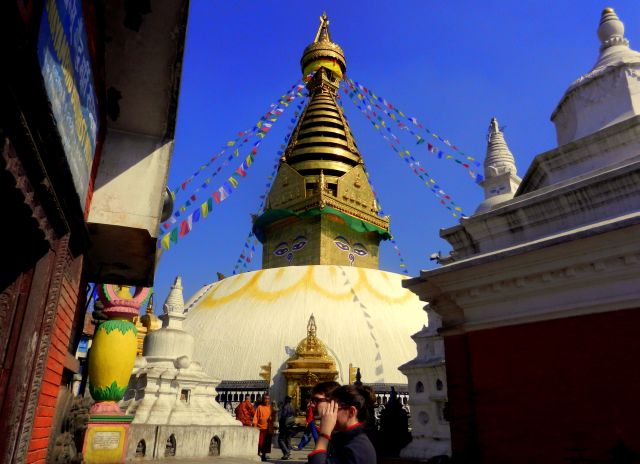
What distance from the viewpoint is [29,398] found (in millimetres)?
2729

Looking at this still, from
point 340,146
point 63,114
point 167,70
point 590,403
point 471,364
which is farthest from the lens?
point 340,146

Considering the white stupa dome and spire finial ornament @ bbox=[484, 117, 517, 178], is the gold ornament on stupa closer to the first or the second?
the white stupa dome

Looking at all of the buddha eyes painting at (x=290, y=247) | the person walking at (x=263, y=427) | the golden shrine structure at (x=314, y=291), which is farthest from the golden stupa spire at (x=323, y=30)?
the person walking at (x=263, y=427)

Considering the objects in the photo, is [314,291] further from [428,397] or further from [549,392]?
[549,392]

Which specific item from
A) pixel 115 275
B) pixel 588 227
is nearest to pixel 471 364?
pixel 588 227

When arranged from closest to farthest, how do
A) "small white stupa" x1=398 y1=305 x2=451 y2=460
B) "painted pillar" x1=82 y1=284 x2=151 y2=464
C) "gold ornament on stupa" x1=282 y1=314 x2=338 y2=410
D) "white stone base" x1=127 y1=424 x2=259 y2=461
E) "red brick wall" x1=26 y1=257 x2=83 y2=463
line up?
1. "red brick wall" x1=26 y1=257 x2=83 y2=463
2. "painted pillar" x1=82 y1=284 x2=151 y2=464
3. "small white stupa" x1=398 y1=305 x2=451 y2=460
4. "white stone base" x1=127 y1=424 x2=259 y2=461
5. "gold ornament on stupa" x1=282 y1=314 x2=338 y2=410

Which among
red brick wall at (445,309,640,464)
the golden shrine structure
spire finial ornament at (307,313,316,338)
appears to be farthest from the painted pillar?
spire finial ornament at (307,313,316,338)

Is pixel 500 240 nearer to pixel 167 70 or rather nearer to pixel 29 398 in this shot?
pixel 167 70

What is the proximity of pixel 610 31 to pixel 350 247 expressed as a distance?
69.3ft

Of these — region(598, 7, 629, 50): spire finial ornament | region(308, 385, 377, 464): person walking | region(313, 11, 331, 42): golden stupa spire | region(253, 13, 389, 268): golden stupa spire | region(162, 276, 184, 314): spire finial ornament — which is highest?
region(313, 11, 331, 42): golden stupa spire

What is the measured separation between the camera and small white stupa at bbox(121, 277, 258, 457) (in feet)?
29.9

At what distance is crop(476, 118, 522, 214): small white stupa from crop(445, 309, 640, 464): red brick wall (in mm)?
3694

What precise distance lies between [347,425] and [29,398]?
70.7 inches

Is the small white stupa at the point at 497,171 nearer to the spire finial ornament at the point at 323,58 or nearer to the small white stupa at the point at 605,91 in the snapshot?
the small white stupa at the point at 605,91
